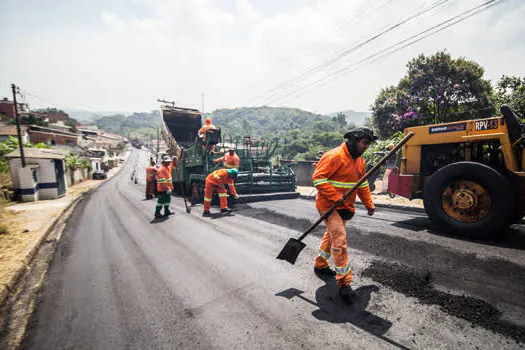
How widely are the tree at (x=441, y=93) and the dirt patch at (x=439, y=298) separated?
12769mm

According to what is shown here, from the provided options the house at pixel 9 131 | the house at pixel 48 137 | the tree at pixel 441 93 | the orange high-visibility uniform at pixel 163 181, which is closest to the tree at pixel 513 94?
the tree at pixel 441 93

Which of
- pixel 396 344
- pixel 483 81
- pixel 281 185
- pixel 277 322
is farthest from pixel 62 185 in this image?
pixel 483 81

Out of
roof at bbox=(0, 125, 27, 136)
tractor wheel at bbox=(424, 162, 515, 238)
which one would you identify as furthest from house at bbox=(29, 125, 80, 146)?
tractor wheel at bbox=(424, 162, 515, 238)

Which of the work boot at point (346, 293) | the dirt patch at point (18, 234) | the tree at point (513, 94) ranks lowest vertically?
the dirt patch at point (18, 234)

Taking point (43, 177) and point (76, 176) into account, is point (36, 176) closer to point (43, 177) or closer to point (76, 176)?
point (43, 177)

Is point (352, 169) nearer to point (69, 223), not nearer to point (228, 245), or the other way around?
point (228, 245)

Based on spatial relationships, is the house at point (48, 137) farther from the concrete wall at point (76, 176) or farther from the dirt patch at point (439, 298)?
the dirt patch at point (439, 298)

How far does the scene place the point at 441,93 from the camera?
45.7 ft

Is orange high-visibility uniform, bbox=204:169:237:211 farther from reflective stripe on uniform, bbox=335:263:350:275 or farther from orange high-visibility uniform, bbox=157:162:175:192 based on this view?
reflective stripe on uniform, bbox=335:263:350:275

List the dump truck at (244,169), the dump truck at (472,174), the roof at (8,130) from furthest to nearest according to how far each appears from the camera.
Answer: the roof at (8,130)
the dump truck at (244,169)
the dump truck at (472,174)

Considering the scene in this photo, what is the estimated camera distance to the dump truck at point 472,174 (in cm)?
402

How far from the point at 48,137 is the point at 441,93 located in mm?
45227

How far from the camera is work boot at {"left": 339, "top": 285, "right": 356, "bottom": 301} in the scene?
260cm

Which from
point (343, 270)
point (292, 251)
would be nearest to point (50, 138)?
point (292, 251)
